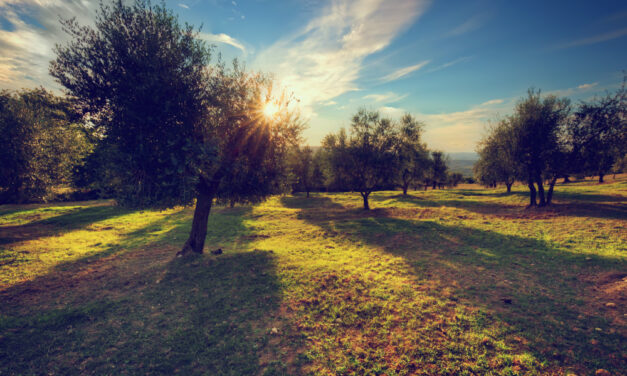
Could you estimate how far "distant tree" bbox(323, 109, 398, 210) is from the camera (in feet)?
111

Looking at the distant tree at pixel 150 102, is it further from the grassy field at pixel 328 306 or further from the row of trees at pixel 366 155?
the row of trees at pixel 366 155

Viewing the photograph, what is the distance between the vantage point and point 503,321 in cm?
830

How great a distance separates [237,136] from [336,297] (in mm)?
11270

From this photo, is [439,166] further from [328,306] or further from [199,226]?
[328,306]

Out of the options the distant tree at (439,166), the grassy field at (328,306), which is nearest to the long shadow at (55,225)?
the grassy field at (328,306)

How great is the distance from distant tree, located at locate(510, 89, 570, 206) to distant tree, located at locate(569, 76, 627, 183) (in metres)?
1.39

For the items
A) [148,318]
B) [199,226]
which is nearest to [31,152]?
[199,226]

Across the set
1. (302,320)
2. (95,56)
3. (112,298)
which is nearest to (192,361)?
(302,320)

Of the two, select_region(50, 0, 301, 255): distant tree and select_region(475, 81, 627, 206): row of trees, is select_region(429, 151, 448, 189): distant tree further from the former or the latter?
select_region(50, 0, 301, 255): distant tree

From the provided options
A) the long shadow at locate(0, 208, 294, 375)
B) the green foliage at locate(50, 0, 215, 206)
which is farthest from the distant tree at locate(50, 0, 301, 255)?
the long shadow at locate(0, 208, 294, 375)

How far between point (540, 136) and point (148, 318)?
40316 millimetres

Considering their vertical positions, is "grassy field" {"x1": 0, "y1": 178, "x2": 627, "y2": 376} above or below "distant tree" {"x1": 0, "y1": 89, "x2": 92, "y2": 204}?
below

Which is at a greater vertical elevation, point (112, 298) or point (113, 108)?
point (113, 108)

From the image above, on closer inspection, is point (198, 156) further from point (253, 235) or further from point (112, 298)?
point (253, 235)
